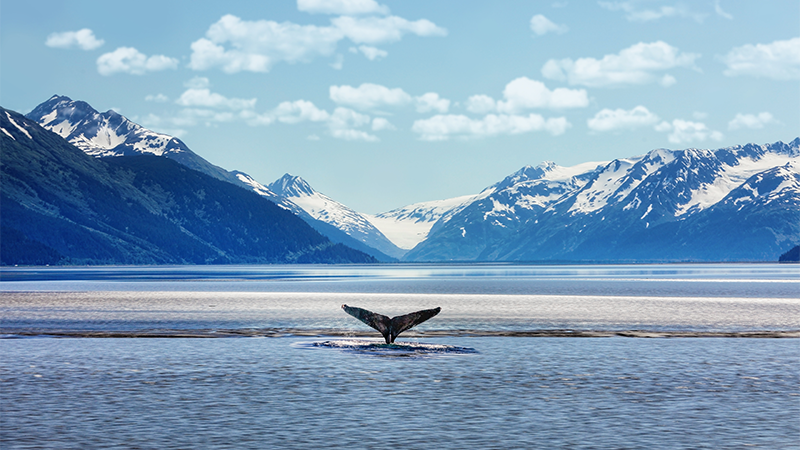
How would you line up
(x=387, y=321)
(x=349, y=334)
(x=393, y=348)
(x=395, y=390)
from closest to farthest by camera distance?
(x=395, y=390)
(x=393, y=348)
(x=387, y=321)
(x=349, y=334)

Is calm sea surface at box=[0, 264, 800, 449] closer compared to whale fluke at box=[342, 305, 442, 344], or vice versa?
calm sea surface at box=[0, 264, 800, 449]

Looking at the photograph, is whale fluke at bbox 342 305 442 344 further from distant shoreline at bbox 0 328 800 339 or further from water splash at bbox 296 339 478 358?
Result: distant shoreline at bbox 0 328 800 339

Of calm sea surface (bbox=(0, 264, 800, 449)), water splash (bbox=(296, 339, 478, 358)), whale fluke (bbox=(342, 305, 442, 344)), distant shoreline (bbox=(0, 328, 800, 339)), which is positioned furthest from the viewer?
distant shoreline (bbox=(0, 328, 800, 339))

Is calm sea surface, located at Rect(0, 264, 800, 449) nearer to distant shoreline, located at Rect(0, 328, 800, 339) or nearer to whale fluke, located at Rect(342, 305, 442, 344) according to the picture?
distant shoreline, located at Rect(0, 328, 800, 339)

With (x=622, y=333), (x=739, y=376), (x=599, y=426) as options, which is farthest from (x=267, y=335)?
(x=599, y=426)

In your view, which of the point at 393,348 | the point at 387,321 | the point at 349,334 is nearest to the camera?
the point at 393,348

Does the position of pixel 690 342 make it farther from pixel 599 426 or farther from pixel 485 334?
pixel 599 426

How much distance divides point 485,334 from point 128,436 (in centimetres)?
4519

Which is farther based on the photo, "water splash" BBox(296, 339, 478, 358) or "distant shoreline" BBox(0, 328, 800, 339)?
"distant shoreline" BBox(0, 328, 800, 339)

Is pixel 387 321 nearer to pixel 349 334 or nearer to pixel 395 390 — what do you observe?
pixel 349 334

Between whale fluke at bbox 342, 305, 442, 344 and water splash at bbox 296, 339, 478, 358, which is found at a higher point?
whale fluke at bbox 342, 305, 442, 344

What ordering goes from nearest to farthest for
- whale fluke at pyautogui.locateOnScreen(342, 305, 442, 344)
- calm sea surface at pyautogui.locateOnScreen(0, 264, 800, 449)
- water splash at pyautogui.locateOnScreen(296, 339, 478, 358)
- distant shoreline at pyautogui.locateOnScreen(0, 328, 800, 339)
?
calm sea surface at pyautogui.locateOnScreen(0, 264, 800, 449)
water splash at pyautogui.locateOnScreen(296, 339, 478, 358)
whale fluke at pyautogui.locateOnScreen(342, 305, 442, 344)
distant shoreline at pyautogui.locateOnScreen(0, 328, 800, 339)

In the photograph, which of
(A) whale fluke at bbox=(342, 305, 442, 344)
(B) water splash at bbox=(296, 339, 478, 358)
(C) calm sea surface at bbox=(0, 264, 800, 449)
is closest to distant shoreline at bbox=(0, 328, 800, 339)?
(C) calm sea surface at bbox=(0, 264, 800, 449)

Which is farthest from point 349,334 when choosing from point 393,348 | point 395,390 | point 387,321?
point 395,390
